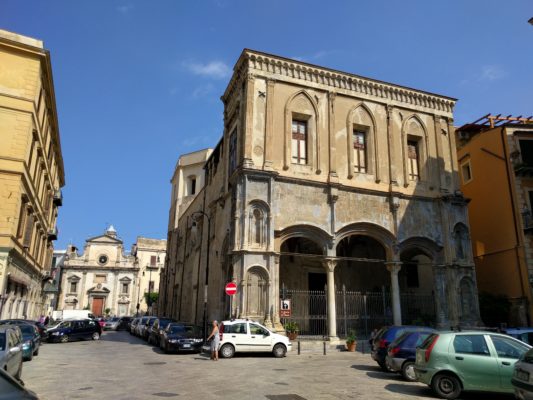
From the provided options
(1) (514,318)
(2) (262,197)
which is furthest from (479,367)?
(1) (514,318)

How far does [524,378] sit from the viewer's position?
279 inches

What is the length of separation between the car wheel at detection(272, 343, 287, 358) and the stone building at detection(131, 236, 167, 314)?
54.7m

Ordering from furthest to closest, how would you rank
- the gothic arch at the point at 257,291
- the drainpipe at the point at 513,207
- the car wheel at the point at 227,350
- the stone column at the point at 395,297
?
the drainpipe at the point at 513,207 < the stone column at the point at 395,297 < the gothic arch at the point at 257,291 < the car wheel at the point at 227,350

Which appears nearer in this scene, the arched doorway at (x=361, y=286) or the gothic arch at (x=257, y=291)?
the gothic arch at (x=257, y=291)

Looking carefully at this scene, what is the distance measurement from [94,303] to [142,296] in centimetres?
751

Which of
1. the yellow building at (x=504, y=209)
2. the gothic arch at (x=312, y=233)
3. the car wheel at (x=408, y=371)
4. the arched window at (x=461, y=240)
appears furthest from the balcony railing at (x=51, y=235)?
the car wheel at (x=408, y=371)

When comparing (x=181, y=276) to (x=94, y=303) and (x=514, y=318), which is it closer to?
(x=514, y=318)

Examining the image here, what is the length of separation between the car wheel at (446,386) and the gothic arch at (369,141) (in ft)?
45.4

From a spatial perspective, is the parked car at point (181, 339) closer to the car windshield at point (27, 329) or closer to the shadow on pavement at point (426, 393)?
the car windshield at point (27, 329)

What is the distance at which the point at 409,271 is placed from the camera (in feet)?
84.0

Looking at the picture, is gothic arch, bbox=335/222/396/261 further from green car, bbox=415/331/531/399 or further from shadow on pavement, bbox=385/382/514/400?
green car, bbox=415/331/531/399

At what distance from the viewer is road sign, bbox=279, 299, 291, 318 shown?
18453mm

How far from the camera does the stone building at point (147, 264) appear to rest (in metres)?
69.2

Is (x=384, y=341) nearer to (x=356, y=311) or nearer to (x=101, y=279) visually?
(x=356, y=311)
